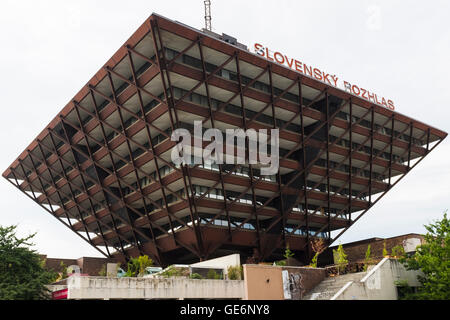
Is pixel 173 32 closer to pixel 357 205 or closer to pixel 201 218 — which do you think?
pixel 201 218

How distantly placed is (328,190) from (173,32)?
32.0m

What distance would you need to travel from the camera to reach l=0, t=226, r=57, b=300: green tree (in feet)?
109

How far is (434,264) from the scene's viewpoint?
31.4 m

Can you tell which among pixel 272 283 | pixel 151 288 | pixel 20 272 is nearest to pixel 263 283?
pixel 272 283

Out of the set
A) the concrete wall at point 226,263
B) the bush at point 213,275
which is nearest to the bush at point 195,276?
the bush at point 213,275

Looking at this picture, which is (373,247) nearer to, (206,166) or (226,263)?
(206,166)

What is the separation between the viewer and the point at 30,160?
231 feet

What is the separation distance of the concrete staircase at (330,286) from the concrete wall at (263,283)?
241 centimetres

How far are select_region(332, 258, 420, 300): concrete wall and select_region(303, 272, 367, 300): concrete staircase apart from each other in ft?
4.67

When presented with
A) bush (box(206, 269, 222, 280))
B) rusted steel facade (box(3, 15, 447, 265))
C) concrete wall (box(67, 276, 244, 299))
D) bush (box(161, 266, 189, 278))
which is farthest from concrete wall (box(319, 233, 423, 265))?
bush (box(161, 266, 189, 278))

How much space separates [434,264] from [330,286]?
7.54m

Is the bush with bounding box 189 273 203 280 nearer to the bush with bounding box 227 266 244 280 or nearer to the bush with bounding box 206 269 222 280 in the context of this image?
the bush with bounding box 206 269 222 280
